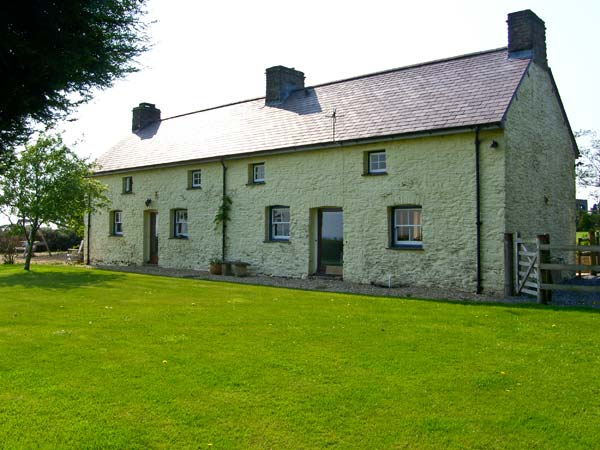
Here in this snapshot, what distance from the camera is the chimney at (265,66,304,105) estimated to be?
2261 cm

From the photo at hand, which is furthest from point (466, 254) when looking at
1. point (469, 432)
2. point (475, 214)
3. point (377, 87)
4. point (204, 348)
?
point (469, 432)

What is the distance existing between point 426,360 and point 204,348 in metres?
2.92

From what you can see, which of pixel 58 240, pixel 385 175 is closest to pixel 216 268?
pixel 385 175

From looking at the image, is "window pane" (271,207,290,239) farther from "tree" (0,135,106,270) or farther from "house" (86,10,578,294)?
"tree" (0,135,106,270)

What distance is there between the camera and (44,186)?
20922mm

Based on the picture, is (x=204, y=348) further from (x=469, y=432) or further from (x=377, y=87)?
(x=377, y=87)

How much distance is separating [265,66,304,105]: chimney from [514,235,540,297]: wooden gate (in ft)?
39.9

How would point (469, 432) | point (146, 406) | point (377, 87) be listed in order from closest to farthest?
point (469, 432), point (146, 406), point (377, 87)

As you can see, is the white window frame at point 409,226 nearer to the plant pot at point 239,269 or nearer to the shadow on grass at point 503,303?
the shadow on grass at point 503,303

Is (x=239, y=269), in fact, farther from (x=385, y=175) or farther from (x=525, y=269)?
(x=525, y=269)

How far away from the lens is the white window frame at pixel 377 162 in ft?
54.4

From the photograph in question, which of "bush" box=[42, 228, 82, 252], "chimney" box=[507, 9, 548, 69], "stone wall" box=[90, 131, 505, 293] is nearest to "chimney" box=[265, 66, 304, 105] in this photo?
"stone wall" box=[90, 131, 505, 293]

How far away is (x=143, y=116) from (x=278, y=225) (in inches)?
569

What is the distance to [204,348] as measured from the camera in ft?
24.1
